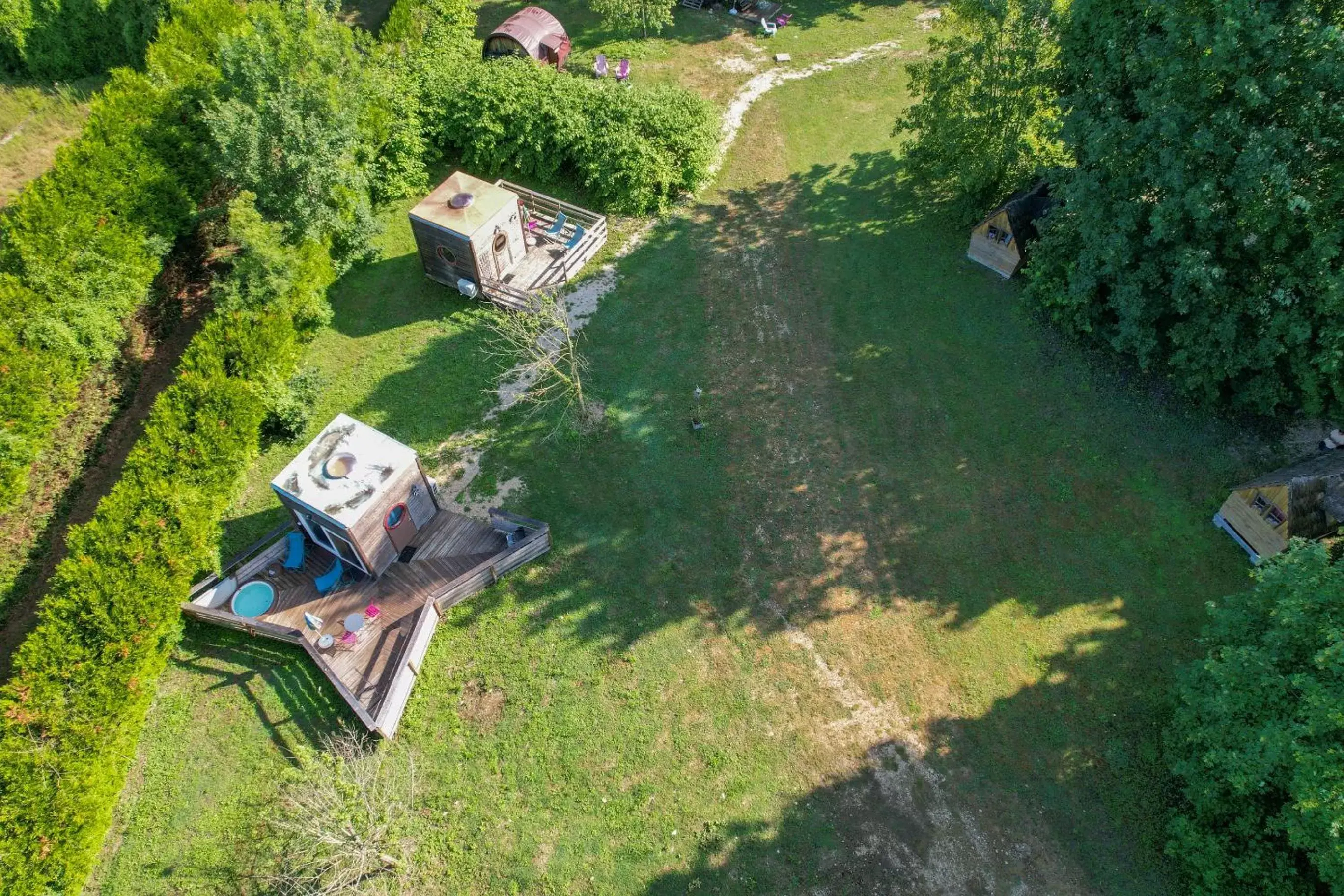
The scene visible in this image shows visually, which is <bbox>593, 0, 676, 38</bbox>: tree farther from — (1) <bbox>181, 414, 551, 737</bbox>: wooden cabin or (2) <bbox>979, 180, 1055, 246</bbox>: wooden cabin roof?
(1) <bbox>181, 414, 551, 737</bbox>: wooden cabin

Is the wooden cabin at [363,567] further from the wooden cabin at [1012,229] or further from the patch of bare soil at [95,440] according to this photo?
the wooden cabin at [1012,229]

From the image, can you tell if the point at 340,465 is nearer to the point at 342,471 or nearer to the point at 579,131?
the point at 342,471

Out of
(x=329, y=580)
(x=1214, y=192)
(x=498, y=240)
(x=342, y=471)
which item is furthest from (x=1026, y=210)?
(x=329, y=580)

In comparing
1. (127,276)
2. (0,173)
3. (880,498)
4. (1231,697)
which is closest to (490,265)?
(127,276)

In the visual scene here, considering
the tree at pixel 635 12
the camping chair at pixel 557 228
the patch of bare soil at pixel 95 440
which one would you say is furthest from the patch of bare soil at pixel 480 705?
the tree at pixel 635 12

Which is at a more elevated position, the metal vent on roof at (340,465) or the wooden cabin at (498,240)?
the wooden cabin at (498,240)

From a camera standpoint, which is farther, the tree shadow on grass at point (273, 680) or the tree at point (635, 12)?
the tree at point (635, 12)
